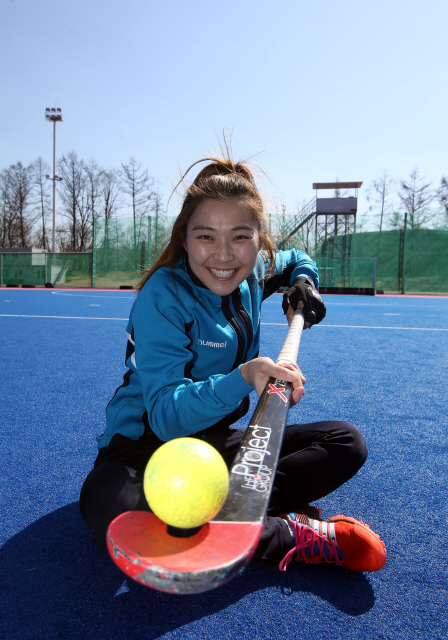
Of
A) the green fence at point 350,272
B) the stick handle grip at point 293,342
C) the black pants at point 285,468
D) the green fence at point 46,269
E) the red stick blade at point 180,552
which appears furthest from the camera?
the green fence at point 46,269

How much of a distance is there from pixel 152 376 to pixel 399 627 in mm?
1039

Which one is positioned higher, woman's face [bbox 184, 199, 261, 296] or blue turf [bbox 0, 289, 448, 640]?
woman's face [bbox 184, 199, 261, 296]

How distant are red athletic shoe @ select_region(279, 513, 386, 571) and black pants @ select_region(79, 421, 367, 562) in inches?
2.0

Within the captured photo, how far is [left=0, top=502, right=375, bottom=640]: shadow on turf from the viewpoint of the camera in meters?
1.27

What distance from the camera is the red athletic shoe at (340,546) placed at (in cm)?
153

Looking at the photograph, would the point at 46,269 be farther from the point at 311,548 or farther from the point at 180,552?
the point at 180,552

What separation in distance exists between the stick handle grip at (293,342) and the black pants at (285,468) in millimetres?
372

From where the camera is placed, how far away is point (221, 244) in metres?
1.90

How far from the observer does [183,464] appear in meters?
0.95

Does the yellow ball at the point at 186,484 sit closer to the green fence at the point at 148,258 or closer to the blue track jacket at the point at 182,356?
the blue track jacket at the point at 182,356

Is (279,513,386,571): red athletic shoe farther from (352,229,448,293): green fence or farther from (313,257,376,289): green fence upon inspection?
(352,229,448,293): green fence

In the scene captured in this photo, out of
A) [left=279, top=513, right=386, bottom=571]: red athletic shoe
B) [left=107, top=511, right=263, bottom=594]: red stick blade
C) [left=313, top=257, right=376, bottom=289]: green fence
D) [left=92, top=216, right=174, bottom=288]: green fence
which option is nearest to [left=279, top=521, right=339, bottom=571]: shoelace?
[left=279, top=513, right=386, bottom=571]: red athletic shoe

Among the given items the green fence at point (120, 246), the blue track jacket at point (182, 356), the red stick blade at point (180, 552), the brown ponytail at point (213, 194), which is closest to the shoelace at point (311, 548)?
the blue track jacket at point (182, 356)

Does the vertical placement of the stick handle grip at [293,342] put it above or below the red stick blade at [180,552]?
above
